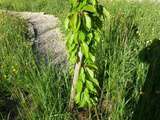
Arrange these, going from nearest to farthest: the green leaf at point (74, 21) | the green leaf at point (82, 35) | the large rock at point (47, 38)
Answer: the green leaf at point (74, 21) → the green leaf at point (82, 35) → the large rock at point (47, 38)

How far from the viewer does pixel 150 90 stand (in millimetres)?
4250

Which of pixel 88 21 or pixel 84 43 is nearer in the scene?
pixel 88 21

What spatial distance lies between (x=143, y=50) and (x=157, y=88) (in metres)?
0.72

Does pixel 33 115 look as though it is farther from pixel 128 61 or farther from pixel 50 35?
pixel 50 35

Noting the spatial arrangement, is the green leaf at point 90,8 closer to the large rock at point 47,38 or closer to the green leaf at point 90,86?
the green leaf at point 90,86

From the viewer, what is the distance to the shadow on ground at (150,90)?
12.7ft

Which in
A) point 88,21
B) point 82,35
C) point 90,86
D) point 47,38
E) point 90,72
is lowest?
point 47,38

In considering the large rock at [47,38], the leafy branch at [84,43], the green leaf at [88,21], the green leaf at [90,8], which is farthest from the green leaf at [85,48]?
the large rock at [47,38]

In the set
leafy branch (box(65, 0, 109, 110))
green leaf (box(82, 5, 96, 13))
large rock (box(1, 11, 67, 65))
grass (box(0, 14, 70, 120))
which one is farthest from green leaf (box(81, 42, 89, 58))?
large rock (box(1, 11, 67, 65))

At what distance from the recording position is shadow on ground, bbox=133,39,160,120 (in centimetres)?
388

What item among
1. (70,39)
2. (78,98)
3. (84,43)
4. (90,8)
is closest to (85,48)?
(84,43)

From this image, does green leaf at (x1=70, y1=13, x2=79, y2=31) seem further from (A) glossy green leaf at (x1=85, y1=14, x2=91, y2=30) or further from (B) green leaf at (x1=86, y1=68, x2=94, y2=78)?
(B) green leaf at (x1=86, y1=68, x2=94, y2=78)

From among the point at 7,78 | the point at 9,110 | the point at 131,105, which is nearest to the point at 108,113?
the point at 131,105

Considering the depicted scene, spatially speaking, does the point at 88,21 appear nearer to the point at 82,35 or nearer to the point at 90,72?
the point at 82,35
